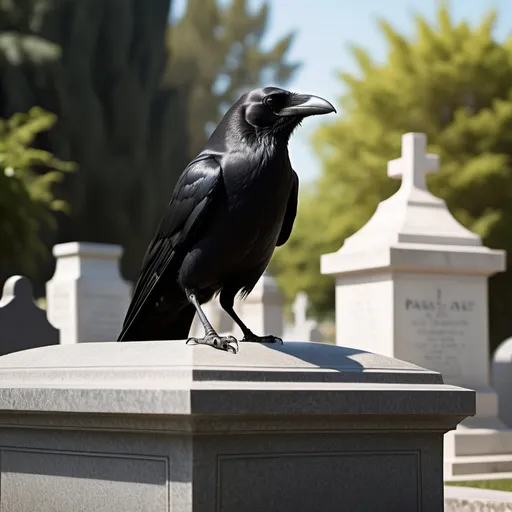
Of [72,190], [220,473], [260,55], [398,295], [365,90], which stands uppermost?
[260,55]

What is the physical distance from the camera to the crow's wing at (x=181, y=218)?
4195 mm

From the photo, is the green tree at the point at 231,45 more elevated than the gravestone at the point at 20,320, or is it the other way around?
the green tree at the point at 231,45

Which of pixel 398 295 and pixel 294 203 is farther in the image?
pixel 398 295

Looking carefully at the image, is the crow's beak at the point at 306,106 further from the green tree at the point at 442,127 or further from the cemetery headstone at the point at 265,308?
the green tree at the point at 442,127

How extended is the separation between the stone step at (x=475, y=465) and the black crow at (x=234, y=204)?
4919mm

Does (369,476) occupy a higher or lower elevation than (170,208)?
lower

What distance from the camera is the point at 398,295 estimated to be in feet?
32.7

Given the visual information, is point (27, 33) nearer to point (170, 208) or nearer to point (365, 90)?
point (365, 90)

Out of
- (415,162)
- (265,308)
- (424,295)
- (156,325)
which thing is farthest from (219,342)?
(265,308)

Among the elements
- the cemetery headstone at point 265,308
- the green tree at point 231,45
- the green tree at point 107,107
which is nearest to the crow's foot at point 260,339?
the cemetery headstone at point 265,308

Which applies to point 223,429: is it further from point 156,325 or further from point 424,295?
point 424,295

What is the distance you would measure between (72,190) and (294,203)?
24.9 meters

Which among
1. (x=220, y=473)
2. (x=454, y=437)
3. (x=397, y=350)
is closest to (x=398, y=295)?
(x=397, y=350)

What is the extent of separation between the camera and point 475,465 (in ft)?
29.2
